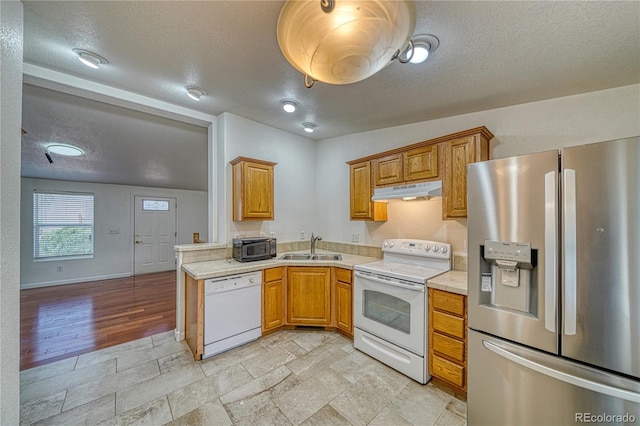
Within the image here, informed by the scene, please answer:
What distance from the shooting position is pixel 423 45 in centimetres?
160

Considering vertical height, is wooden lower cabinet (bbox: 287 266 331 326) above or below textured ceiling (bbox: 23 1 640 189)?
below

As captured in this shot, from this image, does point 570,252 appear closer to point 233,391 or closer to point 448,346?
point 448,346

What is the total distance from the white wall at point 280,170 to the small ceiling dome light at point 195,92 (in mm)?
509

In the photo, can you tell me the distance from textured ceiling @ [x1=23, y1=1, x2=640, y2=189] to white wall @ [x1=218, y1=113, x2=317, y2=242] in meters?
0.27

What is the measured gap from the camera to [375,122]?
302 cm

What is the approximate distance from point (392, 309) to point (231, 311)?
1659 mm

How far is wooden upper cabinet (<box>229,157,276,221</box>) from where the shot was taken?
2926 millimetres

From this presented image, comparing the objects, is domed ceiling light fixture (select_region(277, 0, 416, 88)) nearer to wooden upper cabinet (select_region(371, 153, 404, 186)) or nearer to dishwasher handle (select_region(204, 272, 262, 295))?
wooden upper cabinet (select_region(371, 153, 404, 186))

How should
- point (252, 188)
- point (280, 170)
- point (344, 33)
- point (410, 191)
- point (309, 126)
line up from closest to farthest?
point (344, 33), point (410, 191), point (252, 188), point (309, 126), point (280, 170)

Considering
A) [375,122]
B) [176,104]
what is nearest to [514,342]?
[375,122]

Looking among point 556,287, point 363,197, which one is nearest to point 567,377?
point 556,287

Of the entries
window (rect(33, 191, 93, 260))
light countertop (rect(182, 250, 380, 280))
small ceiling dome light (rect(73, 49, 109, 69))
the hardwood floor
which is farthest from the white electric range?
window (rect(33, 191, 93, 260))

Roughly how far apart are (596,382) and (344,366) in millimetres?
1712

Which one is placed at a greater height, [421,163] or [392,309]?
[421,163]
